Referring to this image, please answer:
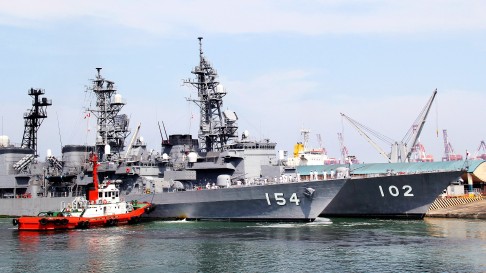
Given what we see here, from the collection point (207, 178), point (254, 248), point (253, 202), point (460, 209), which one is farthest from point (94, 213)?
point (460, 209)

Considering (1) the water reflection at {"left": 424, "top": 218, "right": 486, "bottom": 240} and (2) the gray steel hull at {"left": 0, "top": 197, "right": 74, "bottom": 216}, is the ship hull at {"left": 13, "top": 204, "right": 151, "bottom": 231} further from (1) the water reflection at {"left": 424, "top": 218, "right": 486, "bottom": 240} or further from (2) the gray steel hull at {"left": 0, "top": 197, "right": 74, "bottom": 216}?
(1) the water reflection at {"left": 424, "top": 218, "right": 486, "bottom": 240}

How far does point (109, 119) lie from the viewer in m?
50.9

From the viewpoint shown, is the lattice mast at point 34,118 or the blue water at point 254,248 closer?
the blue water at point 254,248

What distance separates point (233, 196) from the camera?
134ft

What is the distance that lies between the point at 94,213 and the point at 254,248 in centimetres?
1679

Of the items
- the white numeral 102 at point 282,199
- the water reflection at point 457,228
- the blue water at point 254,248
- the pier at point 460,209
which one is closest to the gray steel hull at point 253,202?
the white numeral 102 at point 282,199

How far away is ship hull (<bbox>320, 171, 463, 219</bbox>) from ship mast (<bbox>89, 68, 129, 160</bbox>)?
60.8ft

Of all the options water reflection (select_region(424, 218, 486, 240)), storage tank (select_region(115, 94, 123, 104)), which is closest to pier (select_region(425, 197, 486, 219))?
water reflection (select_region(424, 218, 486, 240))

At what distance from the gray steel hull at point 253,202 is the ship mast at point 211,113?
5619mm

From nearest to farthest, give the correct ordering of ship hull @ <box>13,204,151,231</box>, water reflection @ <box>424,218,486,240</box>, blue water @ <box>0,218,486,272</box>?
blue water @ <box>0,218,486,272</box>
water reflection @ <box>424,218,486,240</box>
ship hull @ <box>13,204,151,231</box>

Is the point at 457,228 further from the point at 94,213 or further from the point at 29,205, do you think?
the point at 29,205

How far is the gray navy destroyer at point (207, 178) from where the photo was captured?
131 feet

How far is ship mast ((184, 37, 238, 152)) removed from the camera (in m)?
46.8

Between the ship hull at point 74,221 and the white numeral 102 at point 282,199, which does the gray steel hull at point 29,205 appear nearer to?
the ship hull at point 74,221
